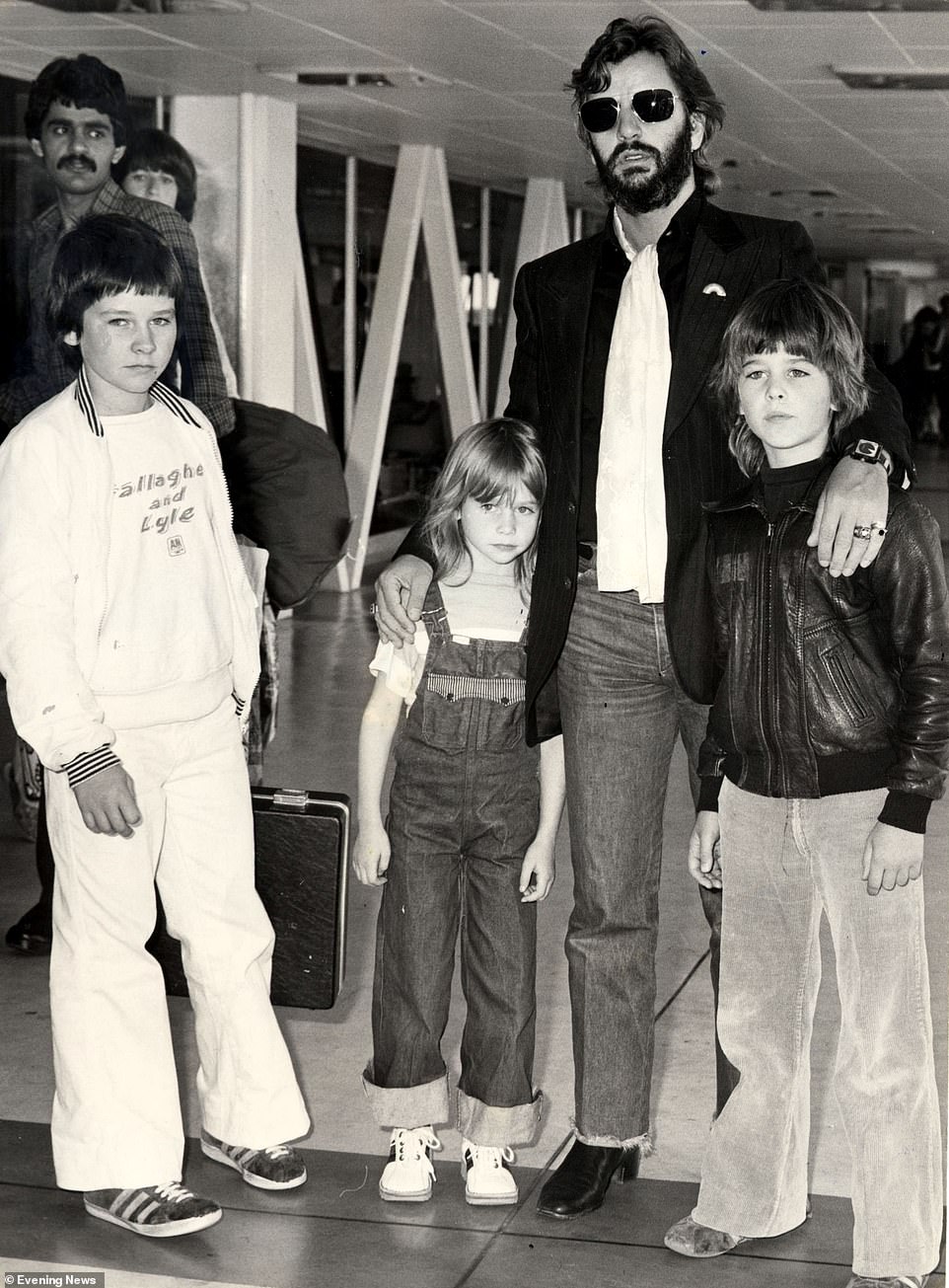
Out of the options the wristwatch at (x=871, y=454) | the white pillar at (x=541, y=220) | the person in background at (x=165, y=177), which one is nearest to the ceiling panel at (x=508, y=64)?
the person in background at (x=165, y=177)

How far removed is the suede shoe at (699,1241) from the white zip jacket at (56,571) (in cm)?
111

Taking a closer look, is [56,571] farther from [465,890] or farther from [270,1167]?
[270,1167]

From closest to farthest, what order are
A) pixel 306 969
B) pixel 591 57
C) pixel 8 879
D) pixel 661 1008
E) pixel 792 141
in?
1. pixel 591 57
2. pixel 306 969
3. pixel 661 1008
4. pixel 8 879
5. pixel 792 141

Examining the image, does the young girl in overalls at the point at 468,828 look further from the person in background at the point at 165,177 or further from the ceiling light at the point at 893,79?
the ceiling light at the point at 893,79

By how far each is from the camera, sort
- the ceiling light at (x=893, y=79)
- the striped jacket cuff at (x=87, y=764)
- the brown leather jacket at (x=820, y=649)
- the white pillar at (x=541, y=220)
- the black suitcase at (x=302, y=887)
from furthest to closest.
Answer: the white pillar at (x=541, y=220)
the ceiling light at (x=893, y=79)
the black suitcase at (x=302, y=887)
the striped jacket cuff at (x=87, y=764)
the brown leather jacket at (x=820, y=649)

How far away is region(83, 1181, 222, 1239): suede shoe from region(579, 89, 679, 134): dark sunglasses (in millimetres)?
1756

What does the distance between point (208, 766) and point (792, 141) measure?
30.3ft

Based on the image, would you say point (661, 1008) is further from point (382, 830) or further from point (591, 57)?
point (591, 57)

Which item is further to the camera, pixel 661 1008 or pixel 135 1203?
pixel 661 1008

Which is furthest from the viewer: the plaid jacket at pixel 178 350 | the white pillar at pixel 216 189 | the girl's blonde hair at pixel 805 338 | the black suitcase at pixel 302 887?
the white pillar at pixel 216 189

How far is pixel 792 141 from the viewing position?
434 inches

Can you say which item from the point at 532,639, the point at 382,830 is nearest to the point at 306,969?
the point at 382,830

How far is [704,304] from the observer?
2650 millimetres

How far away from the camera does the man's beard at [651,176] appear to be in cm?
264
